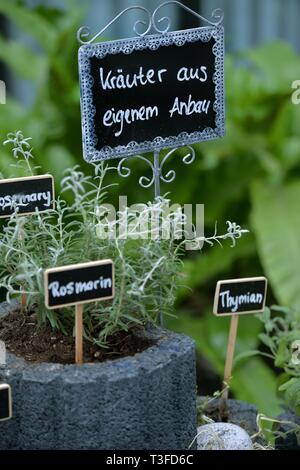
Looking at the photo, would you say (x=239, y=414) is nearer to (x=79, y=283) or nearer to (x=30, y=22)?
(x=79, y=283)

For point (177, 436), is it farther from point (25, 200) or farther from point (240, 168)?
point (240, 168)

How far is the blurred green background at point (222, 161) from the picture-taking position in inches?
158

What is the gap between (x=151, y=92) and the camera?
213 cm

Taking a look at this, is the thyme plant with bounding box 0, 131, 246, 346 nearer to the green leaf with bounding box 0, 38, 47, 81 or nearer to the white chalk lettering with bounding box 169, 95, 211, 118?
the white chalk lettering with bounding box 169, 95, 211, 118

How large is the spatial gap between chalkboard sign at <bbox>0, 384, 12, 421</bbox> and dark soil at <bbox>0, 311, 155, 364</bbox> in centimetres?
18

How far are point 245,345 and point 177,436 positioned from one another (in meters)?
2.01

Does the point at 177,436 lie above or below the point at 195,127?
below

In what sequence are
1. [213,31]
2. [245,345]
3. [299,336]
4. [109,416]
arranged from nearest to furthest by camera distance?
[109,416] → [213,31] → [299,336] → [245,345]

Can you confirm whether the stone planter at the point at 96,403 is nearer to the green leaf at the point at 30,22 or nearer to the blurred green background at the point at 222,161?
the blurred green background at the point at 222,161

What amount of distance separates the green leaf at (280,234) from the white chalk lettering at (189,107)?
1.50 metres

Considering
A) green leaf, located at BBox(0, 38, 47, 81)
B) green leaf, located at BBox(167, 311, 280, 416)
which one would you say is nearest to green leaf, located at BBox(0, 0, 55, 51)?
green leaf, located at BBox(0, 38, 47, 81)

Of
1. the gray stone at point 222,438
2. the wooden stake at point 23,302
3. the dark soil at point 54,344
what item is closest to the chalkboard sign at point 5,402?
the dark soil at point 54,344
